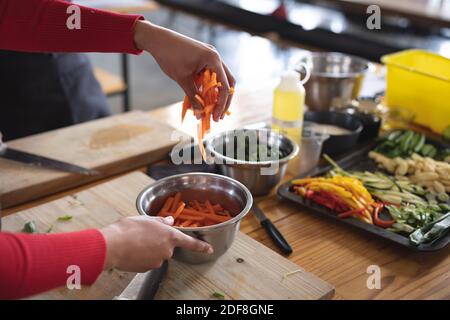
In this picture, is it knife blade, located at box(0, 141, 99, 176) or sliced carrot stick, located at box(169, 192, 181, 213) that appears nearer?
sliced carrot stick, located at box(169, 192, 181, 213)

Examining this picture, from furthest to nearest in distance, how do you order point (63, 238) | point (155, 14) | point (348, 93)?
point (155, 14) < point (348, 93) < point (63, 238)

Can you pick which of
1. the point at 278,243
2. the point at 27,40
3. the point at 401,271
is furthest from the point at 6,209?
the point at 401,271

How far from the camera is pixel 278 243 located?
3.89ft

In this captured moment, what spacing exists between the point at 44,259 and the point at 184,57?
0.65 m

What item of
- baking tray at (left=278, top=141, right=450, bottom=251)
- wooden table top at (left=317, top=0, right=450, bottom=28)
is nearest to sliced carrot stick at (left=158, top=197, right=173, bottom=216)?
baking tray at (left=278, top=141, right=450, bottom=251)

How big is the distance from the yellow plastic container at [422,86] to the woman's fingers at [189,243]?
1124mm

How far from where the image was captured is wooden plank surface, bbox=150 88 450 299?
1054mm

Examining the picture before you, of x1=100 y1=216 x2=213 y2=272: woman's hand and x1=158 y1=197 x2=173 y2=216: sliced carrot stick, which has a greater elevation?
x1=100 y1=216 x2=213 y2=272: woman's hand

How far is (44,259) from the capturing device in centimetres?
83

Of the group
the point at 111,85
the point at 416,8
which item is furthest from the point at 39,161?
the point at 416,8

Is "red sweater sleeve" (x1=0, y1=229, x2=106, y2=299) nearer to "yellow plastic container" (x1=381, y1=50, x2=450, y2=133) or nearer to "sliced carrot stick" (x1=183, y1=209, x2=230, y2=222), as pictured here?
"sliced carrot stick" (x1=183, y1=209, x2=230, y2=222)

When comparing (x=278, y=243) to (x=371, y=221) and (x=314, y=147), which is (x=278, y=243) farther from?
(x=314, y=147)

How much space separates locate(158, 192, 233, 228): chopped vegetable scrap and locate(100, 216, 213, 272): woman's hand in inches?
5.4

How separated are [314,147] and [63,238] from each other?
862 mm
